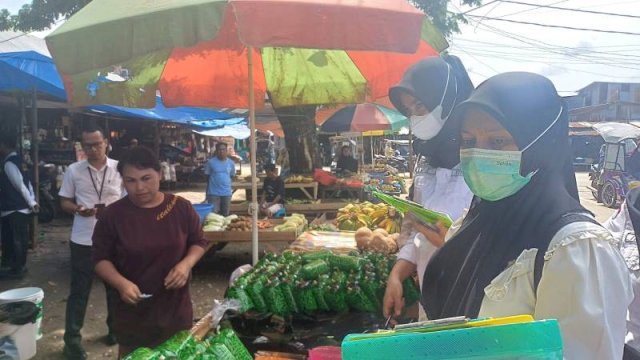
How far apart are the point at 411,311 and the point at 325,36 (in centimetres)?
165

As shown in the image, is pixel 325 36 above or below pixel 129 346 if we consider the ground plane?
above

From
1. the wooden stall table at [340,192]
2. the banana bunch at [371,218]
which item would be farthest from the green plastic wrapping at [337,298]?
the wooden stall table at [340,192]

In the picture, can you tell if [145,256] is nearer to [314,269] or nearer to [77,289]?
[314,269]

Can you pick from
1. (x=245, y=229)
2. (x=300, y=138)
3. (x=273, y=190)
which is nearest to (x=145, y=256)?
(x=245, y=229)

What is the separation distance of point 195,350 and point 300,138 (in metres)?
10.3

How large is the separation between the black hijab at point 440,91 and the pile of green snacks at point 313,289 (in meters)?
0.83

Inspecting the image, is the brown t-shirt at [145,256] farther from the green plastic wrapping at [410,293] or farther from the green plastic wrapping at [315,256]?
the green plastic wrapping at [410,293]

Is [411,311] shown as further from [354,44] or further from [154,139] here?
[154,139]

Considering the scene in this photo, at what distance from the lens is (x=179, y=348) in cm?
194

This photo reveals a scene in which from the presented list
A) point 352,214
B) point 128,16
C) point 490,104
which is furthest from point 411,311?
point 352,214

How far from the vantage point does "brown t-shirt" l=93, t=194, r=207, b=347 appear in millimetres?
2627

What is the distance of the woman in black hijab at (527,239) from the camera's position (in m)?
1.10

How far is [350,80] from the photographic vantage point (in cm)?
425

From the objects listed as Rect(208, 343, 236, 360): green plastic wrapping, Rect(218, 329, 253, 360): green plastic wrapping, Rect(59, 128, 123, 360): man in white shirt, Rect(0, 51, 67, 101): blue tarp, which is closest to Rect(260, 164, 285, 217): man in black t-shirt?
Rect(0, 51, 67, 101): blue tarp
